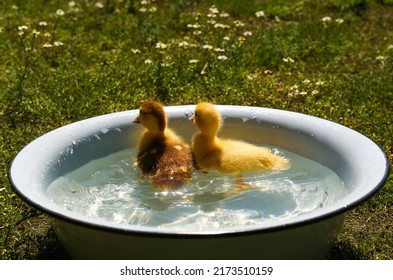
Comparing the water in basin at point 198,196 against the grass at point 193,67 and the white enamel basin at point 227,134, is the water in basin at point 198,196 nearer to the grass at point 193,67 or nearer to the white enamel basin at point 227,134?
the white enamel basin at point 227,134

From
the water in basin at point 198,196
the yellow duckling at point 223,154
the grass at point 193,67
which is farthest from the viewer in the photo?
the grass at point 193,67

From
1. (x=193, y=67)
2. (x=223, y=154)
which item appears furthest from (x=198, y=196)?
(x=193, y=67)

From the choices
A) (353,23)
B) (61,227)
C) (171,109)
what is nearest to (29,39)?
(171,109)

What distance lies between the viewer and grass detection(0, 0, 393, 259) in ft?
19.6

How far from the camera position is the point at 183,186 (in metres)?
4.93

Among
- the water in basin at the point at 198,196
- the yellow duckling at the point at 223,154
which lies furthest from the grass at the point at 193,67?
the yellow duckling at the point at 223,154

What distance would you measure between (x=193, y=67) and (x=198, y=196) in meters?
3.30

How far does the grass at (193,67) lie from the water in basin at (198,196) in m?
0.37

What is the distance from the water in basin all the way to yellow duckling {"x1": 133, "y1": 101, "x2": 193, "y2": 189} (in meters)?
0.08

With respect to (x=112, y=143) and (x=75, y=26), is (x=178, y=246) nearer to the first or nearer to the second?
(x=112, y=143)

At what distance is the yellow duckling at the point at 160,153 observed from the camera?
4.97m

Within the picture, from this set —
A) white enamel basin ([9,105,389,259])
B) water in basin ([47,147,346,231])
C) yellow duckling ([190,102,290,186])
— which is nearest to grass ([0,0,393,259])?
water in basin ([47,147,346,231])

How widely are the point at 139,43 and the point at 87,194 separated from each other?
4.21 meters
